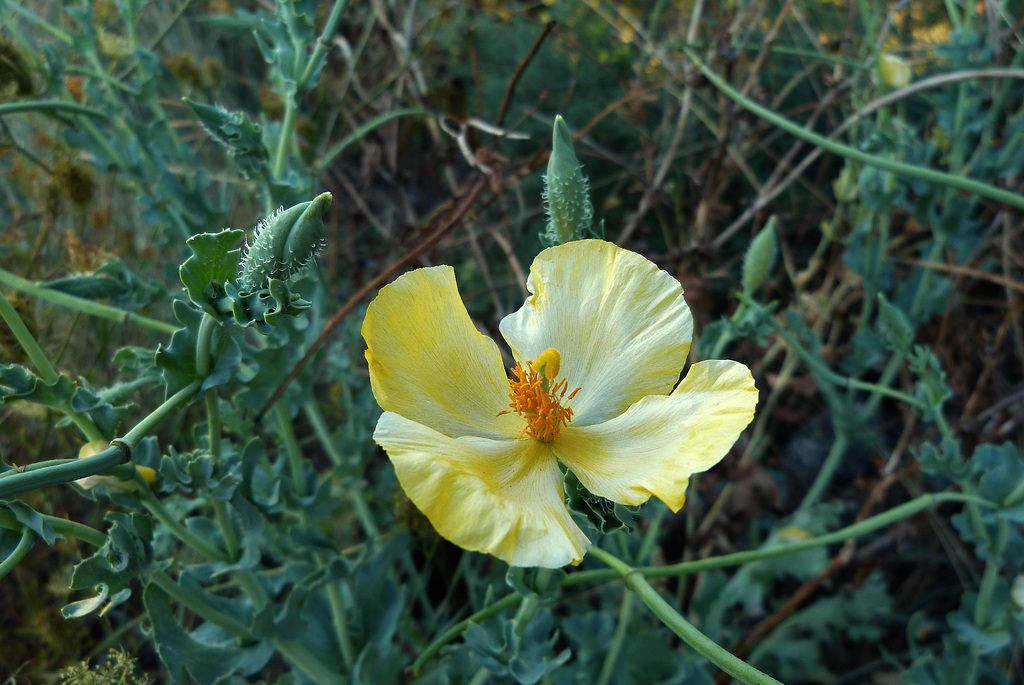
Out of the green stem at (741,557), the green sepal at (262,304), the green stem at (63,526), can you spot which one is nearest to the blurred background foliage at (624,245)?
the green stem at (741,557)

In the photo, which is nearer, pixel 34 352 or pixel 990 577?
pixel 34 352

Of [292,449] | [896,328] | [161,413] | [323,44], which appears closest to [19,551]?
[161,413]

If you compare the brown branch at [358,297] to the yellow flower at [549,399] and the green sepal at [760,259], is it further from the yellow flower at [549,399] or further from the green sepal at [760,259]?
the green sepal at [760,259]

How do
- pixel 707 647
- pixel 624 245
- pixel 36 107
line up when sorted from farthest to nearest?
pixel 624 245, pixel 36 107, pixel 707 647

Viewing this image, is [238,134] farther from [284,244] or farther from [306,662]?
[306,662]

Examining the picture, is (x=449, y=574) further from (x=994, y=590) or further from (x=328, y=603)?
(x=994, y=590)

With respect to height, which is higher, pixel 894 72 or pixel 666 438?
pixel 894 72

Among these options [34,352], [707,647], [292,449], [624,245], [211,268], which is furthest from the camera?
[624,245]
